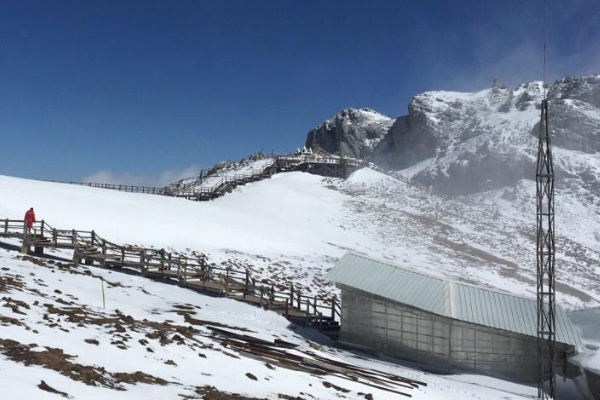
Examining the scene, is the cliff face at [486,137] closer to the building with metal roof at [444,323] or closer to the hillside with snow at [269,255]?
the hillside with snow at [269,255]

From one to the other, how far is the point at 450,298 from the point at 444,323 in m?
1.18

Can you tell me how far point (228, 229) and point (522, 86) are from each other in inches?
5693

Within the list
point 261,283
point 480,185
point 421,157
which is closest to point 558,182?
point 480,185

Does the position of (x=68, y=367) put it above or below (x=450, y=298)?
above

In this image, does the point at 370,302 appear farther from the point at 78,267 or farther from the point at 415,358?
the point at 78,267

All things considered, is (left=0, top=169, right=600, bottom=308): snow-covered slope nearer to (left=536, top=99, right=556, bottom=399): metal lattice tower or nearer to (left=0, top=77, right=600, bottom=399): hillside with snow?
(left=0, top=77, right=600, bottom=399): hillside with snow

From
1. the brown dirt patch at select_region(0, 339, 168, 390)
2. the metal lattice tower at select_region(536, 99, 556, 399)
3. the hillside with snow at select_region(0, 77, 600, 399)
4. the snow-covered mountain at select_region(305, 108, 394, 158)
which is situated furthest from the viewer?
the snow-covered mountain at select_region(305, 108, 394, 158)

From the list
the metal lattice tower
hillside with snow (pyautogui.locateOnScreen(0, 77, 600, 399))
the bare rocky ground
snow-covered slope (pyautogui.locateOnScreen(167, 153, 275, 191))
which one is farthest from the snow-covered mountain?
the bare rocky ground

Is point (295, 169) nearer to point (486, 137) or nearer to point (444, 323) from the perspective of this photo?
point (444, 323)

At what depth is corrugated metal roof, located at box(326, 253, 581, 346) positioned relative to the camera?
22.3m

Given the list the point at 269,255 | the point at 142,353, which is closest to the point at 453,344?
the point at 142,353

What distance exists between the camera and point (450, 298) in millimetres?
23094

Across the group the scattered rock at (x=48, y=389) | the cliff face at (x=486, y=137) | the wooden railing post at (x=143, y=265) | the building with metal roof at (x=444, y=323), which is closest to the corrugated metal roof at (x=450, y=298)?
the building with metal roof at (x=444, y=323)

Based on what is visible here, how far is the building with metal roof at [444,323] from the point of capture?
22.2m
